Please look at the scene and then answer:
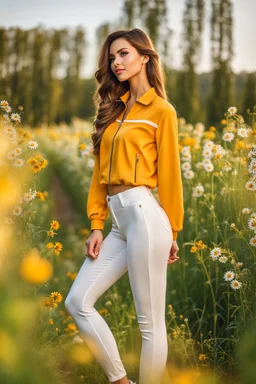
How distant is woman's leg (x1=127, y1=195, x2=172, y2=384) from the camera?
7.08 ft

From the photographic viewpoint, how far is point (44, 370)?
2.95 feet

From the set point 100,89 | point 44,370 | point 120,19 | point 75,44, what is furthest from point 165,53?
point 75,44

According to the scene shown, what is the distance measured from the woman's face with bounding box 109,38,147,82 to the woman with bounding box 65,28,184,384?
0.11ft

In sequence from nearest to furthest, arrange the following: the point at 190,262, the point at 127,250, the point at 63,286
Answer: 1. the point at 127,250
2. the point at 190,262
3. the point at 63,286

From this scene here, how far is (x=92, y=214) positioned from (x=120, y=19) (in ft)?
46.4

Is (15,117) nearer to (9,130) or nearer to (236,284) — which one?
(9,130)

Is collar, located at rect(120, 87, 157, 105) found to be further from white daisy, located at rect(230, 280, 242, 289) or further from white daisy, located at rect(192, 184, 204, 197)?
white daisy, located at rect(192, 184, 204, 197)

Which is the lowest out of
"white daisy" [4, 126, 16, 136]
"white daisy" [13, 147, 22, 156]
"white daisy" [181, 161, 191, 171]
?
"white daisy" [181, 161, 191, 171]

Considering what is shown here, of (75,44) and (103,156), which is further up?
(75,44)

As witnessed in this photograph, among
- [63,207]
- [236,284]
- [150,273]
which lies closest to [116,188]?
[150,273]

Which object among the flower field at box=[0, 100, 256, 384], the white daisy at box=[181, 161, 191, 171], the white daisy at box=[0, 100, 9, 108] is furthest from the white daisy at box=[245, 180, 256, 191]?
the white daisy at box=[0, 100, 9, 108]

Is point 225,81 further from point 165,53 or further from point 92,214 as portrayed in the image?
point 92,214

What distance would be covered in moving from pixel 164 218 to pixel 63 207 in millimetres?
6586

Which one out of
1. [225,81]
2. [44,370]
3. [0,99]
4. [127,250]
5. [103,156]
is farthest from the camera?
[225,81]
